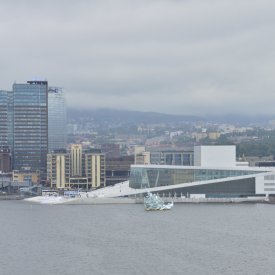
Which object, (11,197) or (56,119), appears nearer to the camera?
(11,197)

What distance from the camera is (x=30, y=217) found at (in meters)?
53.7

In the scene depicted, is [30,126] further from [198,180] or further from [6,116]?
[198,180]

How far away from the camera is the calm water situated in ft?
105

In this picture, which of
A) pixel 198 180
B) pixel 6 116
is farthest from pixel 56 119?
pixel 198 180

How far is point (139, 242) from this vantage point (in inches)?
1515

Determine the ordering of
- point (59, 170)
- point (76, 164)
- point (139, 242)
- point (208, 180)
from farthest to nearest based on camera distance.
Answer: point (76, 164), point (59, 170), point (208, 180), point (139, 242)

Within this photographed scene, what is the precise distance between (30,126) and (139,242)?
72.2m

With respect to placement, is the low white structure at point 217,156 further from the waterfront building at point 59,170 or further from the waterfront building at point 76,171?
the waterfront building at point 59,170

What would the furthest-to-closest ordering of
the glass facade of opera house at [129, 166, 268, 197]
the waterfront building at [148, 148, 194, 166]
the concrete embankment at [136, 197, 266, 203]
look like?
the waterfront building at [148, 148, 194, 166] → the glass facade of opera house at [129, 166, 268, 197] → the concrete embankment at [136, 197, 266, 203]

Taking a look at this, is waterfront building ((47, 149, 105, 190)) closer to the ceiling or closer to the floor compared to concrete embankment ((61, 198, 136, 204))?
closer to the ceiling

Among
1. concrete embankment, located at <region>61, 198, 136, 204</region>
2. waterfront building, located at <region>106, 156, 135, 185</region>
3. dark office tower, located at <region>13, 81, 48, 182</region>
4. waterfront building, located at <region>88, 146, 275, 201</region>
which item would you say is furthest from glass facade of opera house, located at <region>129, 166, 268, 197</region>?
dark office tower, located at <region>13, 81, 48, 182</region>

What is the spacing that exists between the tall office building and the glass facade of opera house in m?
51.5

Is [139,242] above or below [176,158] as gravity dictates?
below

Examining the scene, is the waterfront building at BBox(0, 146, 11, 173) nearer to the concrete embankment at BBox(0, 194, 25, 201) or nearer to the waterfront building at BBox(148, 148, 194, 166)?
the waterfront building at BBox(148, 148, 194, 166)
